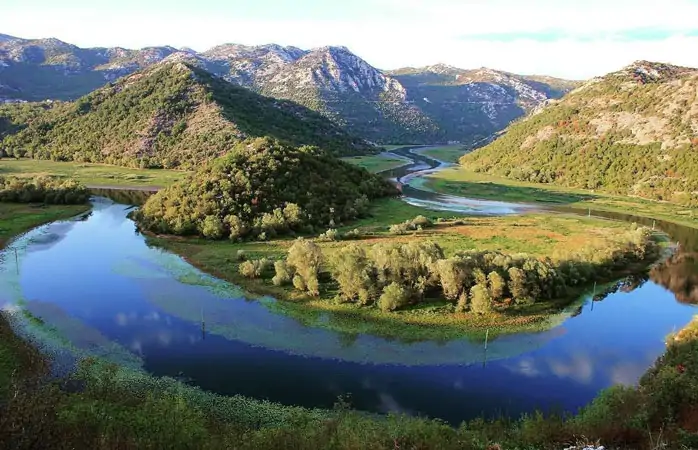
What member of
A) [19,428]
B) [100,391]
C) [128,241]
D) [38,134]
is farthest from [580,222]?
[38,134]

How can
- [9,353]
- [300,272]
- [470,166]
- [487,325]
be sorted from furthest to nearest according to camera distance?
[470,166] < [300,272] < [487,325] < [9,353]

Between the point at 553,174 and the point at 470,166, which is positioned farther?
the point at 470,166

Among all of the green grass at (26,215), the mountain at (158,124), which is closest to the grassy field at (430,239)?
the green grass at (26,215)

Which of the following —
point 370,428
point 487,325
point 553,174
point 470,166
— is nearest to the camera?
point 370,428

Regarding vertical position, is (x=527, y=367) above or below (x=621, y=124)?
below

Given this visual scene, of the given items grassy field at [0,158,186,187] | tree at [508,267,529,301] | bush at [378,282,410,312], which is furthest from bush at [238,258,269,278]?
grassy field at [0,158,186,187]

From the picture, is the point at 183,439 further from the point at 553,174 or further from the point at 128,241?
the point at 553,174

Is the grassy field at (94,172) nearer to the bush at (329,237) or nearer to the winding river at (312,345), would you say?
the bush at (329,237)
